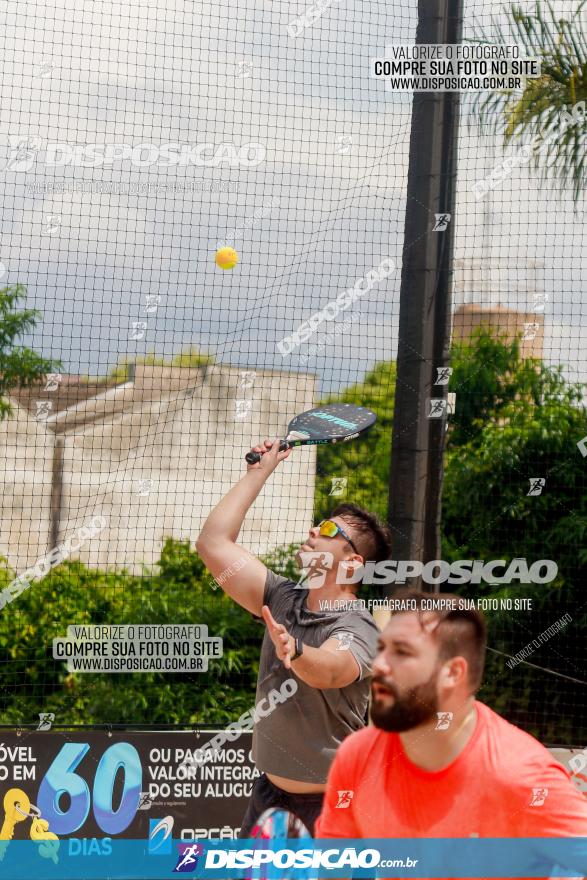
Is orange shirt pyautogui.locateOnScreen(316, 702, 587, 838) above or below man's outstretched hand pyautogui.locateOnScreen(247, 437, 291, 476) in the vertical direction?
below

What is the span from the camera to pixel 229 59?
485cm

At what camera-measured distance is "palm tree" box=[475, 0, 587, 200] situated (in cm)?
498

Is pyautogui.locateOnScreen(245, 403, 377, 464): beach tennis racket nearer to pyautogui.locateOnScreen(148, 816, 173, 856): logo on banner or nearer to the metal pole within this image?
the metal pole

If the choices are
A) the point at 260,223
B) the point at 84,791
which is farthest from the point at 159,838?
the point at 260,223

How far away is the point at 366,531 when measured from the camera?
141 inches

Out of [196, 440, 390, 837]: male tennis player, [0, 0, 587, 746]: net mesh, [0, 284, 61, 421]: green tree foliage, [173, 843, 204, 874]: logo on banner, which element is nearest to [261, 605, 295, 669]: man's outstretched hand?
[196, 440, 390, 837]: male tennis player

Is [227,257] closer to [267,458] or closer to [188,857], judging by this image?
[267,458]

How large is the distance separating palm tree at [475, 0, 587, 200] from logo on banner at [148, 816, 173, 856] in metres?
3.60

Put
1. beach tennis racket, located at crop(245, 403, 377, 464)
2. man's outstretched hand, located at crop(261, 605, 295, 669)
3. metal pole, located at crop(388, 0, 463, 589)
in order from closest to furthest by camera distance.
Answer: man's outstretched hand, located at crop(261, 605, 295, 669) → beach tennis racket, located at crop(245, 403, 377, 464) → metal pole, located at crop(388, 0, 463, 589)

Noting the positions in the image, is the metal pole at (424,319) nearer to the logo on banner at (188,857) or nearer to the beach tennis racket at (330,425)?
the beach tennis racket at (330,425)

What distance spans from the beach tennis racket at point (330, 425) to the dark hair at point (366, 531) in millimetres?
375

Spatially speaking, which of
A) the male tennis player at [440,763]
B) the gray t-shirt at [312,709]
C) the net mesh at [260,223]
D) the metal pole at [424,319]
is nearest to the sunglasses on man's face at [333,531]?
the gray t-shirt at [312,709]

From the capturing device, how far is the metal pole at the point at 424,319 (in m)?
4.23

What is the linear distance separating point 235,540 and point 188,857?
181 cm
